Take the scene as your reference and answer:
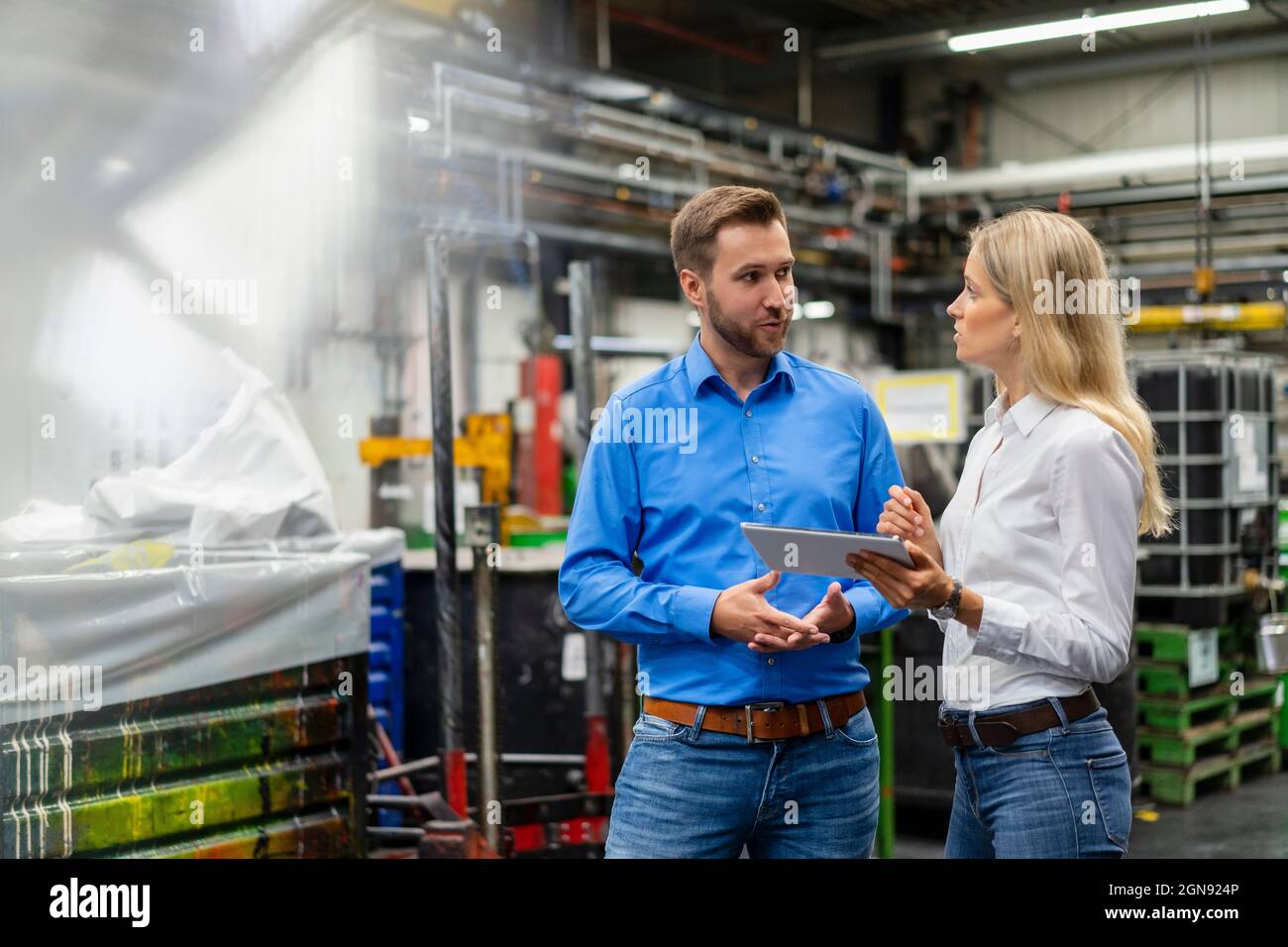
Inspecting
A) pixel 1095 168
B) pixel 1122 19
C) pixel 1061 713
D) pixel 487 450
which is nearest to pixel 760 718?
pixel 1061 713

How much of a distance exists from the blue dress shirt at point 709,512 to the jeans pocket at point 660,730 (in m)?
0.04

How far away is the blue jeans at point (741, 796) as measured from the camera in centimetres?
185

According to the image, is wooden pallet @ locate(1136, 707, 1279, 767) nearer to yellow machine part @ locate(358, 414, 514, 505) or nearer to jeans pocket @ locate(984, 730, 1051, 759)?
yellow machine part @ locate(358, 414, 514, 505)

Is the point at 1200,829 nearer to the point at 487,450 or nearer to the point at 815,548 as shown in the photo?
the point at 487,450

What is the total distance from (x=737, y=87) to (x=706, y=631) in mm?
10771

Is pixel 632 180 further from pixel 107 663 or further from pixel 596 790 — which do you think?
pixel 107 663

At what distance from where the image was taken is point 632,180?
27.4 ft

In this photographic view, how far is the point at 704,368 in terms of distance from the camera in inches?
78.0

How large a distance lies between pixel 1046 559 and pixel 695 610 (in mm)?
514

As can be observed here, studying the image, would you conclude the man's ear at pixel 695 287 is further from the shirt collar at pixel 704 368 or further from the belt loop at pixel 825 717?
the belt loop at pixel 825 717

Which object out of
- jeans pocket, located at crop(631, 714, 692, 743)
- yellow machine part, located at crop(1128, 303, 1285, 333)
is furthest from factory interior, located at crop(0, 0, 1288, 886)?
yellow machine part, located at crop(1128, 303, 1285, 333)

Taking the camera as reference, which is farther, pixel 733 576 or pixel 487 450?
pixel 487 450

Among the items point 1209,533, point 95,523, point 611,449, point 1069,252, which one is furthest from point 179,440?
point 1209,533

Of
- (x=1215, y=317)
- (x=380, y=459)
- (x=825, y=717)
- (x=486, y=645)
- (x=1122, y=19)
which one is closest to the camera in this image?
(x=825, y=717)
